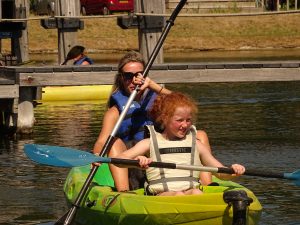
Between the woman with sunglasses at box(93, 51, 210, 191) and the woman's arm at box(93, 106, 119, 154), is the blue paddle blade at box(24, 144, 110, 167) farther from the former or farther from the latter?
the woman's arm at box(93, 106, 119, 154)

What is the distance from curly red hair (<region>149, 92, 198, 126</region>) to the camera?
29.0 feet

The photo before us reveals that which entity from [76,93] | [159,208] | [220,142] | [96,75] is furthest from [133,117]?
[76,93]

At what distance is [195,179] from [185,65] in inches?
266

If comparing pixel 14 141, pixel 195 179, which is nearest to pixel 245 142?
pixel 14 141

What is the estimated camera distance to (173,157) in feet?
29.8

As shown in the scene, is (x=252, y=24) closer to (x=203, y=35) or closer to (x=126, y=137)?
(x=203, y=35)

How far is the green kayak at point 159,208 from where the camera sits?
8.52 meters

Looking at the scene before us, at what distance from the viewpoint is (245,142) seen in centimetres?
1502

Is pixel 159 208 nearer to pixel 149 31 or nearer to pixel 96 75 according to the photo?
pixel 96 75

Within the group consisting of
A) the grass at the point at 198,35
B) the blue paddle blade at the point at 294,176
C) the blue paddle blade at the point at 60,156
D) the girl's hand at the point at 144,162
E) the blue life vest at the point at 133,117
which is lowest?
the grass at the point at 198,35

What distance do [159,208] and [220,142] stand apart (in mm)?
6484

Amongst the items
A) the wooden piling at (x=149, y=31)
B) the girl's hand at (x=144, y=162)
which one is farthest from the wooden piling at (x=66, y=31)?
the girl's hand at (x=144, y=162)

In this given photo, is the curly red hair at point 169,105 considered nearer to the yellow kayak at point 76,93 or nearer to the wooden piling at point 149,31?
the wooden piling at point 149,31

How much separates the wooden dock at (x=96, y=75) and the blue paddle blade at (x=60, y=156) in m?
5.64
